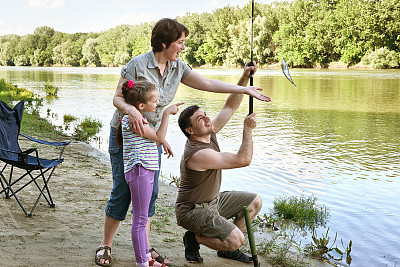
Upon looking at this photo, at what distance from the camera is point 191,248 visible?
10.8ft

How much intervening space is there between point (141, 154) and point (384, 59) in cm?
4758

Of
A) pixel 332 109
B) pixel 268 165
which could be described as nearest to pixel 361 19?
pixel 332 109

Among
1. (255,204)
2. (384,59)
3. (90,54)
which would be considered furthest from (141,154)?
(90,54)

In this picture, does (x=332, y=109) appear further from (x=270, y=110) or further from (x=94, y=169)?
(x=94, y=169)

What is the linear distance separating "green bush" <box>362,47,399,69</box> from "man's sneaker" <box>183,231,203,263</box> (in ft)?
153

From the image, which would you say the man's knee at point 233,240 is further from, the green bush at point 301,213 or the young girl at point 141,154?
the green bush at point 301,213

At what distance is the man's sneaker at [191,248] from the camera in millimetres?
3251

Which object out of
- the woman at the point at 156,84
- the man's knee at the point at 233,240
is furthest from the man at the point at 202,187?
the woman at the point at 156,84

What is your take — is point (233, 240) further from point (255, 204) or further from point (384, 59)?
point (384, 59)

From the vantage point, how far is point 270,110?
56.7 feet

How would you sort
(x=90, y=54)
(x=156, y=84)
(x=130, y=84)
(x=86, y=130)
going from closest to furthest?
(x=130, y=84)
(x=156, y=84)
(x=86, y=130)
(x=90, y=54)

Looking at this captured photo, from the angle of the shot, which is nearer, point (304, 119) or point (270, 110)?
point (304, 119)

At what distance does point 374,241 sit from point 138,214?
2966 mm

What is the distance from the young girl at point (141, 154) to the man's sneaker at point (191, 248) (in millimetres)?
457
